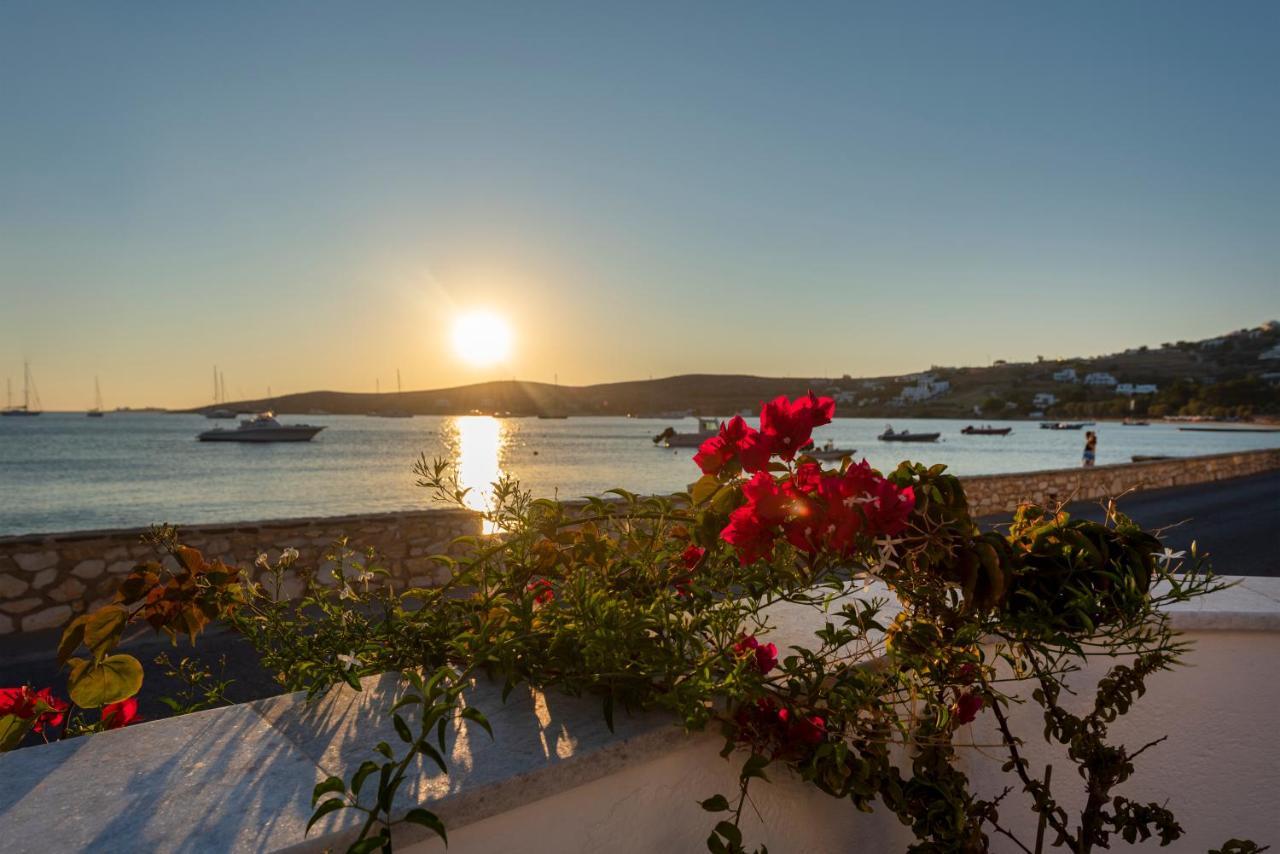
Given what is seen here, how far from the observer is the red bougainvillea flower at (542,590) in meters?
1.15

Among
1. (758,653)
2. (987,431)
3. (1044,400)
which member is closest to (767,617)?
(758,653)

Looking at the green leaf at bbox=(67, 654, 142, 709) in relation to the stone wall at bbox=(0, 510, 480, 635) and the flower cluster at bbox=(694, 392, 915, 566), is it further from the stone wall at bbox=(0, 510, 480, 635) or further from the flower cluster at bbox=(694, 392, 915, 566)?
the stone wall at bbox=(0, 510, 480, 635)

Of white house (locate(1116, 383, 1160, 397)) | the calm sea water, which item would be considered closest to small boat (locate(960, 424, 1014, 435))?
the calm sea water

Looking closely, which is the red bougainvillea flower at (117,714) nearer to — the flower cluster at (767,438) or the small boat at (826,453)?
the flower cluster at (767,438)

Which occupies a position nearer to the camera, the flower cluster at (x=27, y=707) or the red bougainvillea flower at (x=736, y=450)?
the red bougainvillea flower at (x=736, y=450)

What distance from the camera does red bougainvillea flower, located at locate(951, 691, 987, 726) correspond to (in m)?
1.25

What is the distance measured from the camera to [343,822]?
77 centimetres

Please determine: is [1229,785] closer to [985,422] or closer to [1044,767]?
[1044,767]

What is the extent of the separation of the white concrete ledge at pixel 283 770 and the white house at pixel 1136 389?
107 m

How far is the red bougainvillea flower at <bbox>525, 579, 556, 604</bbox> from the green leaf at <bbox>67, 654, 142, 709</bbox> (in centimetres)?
55

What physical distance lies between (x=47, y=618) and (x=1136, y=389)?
109m

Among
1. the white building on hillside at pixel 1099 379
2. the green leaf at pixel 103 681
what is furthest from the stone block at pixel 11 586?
the white building on hillside at pixel 1099 379

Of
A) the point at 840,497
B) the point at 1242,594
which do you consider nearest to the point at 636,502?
the point at 840,497

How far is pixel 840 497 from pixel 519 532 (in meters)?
0.49
